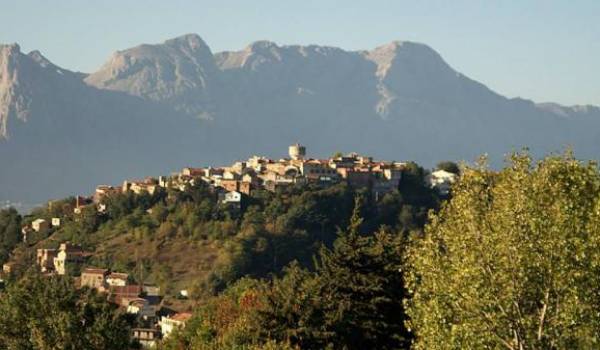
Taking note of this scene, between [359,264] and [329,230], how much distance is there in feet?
225

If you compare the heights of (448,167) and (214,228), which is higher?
(448,167)

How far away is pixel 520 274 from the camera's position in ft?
86.8

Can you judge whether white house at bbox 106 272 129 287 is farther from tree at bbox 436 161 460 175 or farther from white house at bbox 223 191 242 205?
tree at bbox 436 161 460 175

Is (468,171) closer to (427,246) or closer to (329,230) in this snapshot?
(427,246)

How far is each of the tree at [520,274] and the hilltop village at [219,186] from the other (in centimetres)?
6834

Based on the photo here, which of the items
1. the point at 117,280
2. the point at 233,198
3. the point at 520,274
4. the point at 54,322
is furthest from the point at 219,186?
the point at 520,274

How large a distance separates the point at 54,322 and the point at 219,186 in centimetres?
8088

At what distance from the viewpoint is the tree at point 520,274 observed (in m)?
26.5

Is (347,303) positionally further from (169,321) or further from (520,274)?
(169,321)

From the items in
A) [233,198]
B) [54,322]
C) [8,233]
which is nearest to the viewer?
[54,322]

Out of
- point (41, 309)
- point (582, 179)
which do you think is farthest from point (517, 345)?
point (41, 309)

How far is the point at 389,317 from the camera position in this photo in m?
39.8

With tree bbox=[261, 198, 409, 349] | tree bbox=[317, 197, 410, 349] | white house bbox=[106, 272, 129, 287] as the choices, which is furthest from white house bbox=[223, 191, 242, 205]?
tree bbox=[317, 197, 410, 349]

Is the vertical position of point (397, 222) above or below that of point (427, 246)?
below
